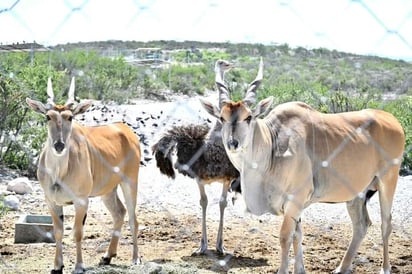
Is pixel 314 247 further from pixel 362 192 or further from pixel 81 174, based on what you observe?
pixel 81 174

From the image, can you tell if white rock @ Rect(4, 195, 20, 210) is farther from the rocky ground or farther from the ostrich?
the ostrich

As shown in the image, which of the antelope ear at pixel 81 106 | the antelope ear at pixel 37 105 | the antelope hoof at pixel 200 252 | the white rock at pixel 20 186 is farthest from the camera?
the white rock at pixel 20 186

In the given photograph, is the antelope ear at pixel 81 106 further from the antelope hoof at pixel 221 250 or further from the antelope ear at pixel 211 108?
the antelope hoof at pixel 221 250

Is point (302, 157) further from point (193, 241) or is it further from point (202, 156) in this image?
point (193, 241)

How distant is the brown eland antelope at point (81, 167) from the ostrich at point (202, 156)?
0.25 metres

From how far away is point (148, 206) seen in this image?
5.21 metres

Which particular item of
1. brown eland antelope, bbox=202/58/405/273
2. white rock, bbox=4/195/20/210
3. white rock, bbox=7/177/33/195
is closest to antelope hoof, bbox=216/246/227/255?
brown eland antelope, bbox=202/58/405/273

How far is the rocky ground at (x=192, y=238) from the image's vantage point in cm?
365

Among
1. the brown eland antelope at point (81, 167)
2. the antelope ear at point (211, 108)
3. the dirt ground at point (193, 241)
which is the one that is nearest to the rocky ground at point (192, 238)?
the dirt ground at point (193, 241)

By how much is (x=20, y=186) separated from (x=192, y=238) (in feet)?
5.66

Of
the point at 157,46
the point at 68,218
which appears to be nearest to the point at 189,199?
the point at 68,218

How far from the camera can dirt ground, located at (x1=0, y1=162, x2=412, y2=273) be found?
3.63m

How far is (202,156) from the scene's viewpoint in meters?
4.02

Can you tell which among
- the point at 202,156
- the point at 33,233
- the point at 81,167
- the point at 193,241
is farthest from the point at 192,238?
the point at 81,167
